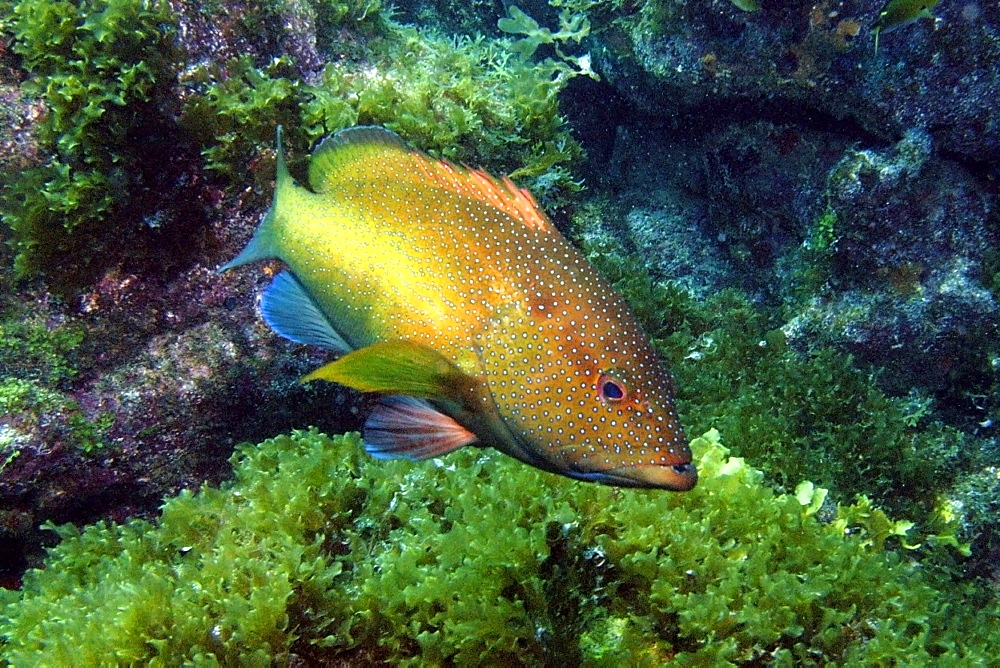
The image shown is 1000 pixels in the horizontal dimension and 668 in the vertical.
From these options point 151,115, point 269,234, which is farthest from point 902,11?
point 151,115

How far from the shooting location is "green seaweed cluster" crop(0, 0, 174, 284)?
13.5ft

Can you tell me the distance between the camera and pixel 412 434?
228 cm

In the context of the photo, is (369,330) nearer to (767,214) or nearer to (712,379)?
(712,379)

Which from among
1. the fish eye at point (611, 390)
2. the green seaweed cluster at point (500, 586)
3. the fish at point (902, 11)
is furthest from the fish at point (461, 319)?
the fish at point (902, 11)

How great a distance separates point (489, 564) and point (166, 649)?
61.3 inches

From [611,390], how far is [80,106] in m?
4.28

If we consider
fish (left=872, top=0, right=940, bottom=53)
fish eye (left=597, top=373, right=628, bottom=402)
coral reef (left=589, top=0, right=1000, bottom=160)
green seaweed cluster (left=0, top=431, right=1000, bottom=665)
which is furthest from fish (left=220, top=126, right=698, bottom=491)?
coral reef (left=589, top=0, right=1000, bottom=160)

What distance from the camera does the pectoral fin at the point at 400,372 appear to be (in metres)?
1.92

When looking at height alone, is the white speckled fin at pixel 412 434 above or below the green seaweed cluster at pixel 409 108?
below

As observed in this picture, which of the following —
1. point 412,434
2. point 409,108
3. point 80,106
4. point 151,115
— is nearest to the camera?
point 412,434

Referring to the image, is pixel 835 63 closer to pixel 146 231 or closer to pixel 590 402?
pixel 590 402

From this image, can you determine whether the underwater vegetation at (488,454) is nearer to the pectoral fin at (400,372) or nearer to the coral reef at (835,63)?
the coral reef at (835,63)

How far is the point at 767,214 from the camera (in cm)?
675

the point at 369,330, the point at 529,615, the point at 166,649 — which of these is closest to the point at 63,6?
the point at 369,330
